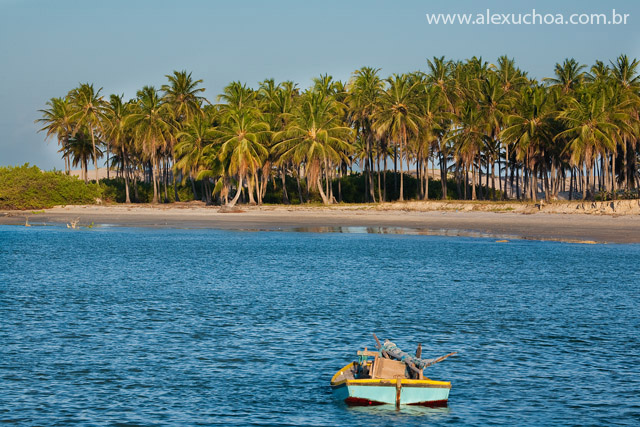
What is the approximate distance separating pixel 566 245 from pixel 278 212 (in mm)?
40978

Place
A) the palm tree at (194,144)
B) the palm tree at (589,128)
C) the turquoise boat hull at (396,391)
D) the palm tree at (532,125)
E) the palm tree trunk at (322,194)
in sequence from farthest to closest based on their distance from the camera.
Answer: the palm tree at (194,144)
the palm tree trunk at (322,194)
the palm tree at (532,125)
the palm tree at (589,128)
the turquoise boat hull at (396,391)

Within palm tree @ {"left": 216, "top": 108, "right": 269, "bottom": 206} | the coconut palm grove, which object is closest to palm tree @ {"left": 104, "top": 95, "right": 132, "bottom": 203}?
the coconut palm grove

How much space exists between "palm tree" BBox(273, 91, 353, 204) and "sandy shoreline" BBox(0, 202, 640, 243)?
5477 millimetres

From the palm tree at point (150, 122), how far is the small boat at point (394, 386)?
8043cm

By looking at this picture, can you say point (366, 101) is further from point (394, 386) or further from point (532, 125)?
point (394, 386)

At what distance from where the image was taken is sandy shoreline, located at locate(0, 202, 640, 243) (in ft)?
186

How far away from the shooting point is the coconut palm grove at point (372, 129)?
258 ft

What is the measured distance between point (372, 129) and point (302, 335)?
6546cm

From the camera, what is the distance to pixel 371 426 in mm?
12953

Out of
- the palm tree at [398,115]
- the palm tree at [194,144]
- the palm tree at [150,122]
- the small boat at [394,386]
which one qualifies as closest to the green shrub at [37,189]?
the palm tree at [150,122]

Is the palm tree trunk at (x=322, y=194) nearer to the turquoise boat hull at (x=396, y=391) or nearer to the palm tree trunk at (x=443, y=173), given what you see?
the palm tree trunk at (x=443, y=173)

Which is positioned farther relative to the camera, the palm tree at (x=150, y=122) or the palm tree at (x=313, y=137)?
the palm tree at (x=150, y=122)

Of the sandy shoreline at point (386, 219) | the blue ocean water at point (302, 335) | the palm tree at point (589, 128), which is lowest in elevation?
the blue ocean water at point (302, 335)

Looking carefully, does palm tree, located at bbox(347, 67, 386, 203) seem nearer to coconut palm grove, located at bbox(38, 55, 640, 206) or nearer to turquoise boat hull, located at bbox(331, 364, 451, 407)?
coconut palm grove, located at bbox(38, 55, 640, 206)
